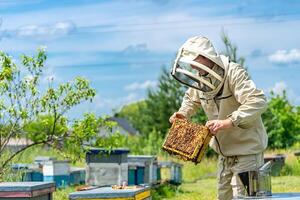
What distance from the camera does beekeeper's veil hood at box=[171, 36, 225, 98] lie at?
12.9 feet

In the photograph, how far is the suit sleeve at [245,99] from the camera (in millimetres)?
3832

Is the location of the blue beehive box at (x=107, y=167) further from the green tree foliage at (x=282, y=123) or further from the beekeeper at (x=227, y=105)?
the green tree foliage at (x=282, y=123)

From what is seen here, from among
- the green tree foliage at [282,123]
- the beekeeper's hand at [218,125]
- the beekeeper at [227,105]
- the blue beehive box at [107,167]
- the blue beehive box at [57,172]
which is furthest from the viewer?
the green tree foliage at [282,123]

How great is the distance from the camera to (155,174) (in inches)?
421

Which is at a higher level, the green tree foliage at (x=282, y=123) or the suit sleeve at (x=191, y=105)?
the green tree foliage at (x=282, y=123)

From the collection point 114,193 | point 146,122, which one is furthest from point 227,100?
point 146,122

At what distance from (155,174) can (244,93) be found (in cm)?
687

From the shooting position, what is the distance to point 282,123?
25172mm

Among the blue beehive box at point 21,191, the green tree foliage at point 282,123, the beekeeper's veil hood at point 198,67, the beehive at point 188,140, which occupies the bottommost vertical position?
the blue beehive box at point 21,191

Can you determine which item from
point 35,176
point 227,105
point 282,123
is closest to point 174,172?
point 35,176

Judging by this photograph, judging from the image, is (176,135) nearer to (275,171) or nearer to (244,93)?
(244,93)

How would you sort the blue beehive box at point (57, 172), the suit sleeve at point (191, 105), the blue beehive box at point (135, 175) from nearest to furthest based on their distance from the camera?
the suit sleeve at point (191, 105) → the blue beehive box at point (135, 175) → the blue beehive box at point (57, 172)

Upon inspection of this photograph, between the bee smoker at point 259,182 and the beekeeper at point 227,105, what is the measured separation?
20 centimetres

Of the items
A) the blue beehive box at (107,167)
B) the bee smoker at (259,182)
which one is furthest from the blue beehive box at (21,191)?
the blue beehive box at (107,167)
